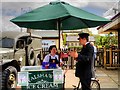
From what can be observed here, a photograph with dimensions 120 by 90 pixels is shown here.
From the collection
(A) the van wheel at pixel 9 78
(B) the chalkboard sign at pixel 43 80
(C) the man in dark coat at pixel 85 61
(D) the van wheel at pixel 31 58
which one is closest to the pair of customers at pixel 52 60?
(B) the chalkboard sign at pixel 43 80

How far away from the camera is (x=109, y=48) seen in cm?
1664

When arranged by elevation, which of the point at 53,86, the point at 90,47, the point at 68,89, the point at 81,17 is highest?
the point at 81,17

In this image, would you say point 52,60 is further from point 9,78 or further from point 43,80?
point 9,78

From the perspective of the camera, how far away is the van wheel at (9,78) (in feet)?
25.6

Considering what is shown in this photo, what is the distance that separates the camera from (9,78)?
8.23m

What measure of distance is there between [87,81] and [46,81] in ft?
2.72

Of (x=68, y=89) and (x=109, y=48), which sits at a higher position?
(x=109, y=48)

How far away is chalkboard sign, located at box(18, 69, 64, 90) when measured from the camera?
557 centimetres

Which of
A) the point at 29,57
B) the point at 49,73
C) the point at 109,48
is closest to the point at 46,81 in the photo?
the point at 49,73

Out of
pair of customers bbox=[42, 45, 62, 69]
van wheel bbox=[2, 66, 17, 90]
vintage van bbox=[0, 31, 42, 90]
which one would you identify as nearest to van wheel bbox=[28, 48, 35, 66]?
vintage van bbox=[0, 31, 42, 90]

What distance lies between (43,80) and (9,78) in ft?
9.39

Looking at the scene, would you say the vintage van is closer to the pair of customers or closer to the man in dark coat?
the pair of customers

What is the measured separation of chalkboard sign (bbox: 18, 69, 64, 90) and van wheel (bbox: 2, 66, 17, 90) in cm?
239

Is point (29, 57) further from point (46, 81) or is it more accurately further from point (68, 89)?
point (46, 81)
